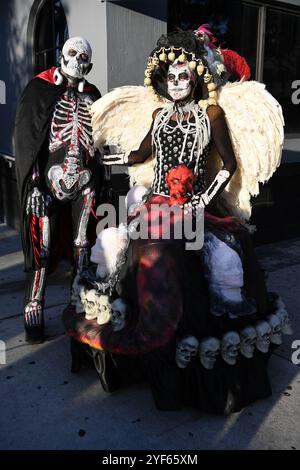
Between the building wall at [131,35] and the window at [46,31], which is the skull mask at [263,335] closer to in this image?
the building wall at [131,35]

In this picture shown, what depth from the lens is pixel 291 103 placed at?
6.20m

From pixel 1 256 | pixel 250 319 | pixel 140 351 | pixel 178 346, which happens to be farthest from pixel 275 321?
pixel 1 256

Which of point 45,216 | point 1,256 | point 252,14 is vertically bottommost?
point 1,256

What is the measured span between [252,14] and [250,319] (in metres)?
4.18

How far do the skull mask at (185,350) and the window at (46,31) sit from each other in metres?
4.04

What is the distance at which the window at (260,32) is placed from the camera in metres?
4.97

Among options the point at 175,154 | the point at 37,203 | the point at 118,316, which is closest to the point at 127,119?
the point at 175,154

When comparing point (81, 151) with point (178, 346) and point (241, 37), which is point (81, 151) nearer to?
point (178, 346)

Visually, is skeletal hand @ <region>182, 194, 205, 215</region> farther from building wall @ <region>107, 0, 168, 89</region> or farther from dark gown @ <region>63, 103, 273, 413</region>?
building wall @ <region>107, 0, 168, 89</region>

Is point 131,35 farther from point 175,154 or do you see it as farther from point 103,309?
point 103,309

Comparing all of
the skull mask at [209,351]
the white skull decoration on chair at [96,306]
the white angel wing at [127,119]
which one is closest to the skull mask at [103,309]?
the white skull decoration on chair at [96,306]

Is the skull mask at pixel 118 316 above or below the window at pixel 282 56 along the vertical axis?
below

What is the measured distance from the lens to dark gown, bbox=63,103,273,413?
243cm

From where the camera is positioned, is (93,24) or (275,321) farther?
(93,24)
